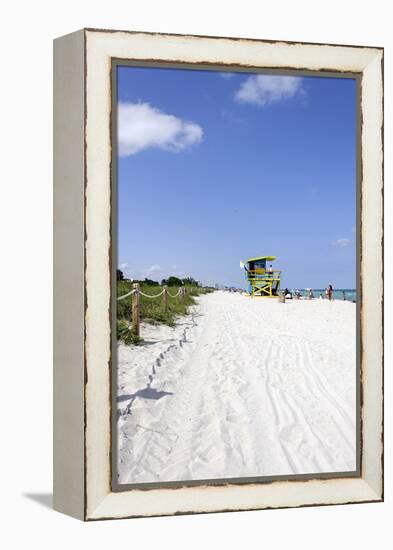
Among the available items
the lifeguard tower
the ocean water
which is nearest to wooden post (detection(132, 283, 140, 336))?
the lifeguard tower

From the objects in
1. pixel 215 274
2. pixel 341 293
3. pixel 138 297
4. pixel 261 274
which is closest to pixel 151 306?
pixel 138 297

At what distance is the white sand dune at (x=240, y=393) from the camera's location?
319 cm

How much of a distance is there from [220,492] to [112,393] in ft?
2.76

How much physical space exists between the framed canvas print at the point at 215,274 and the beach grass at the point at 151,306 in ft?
0.04

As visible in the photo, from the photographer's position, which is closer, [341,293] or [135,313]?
[135,313]

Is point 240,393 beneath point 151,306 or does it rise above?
beneath

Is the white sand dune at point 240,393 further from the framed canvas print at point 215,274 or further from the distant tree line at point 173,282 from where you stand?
the distant tree line at point 173,282

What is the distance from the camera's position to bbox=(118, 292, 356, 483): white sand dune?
3.19m

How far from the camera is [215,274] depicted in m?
3.37

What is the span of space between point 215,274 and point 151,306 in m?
0.43

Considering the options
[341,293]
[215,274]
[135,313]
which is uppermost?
[215,274]

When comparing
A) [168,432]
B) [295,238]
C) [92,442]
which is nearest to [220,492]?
[168,432]

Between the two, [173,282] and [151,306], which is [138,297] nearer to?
[151,306]

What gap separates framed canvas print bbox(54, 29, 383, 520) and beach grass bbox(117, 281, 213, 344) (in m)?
0.01
